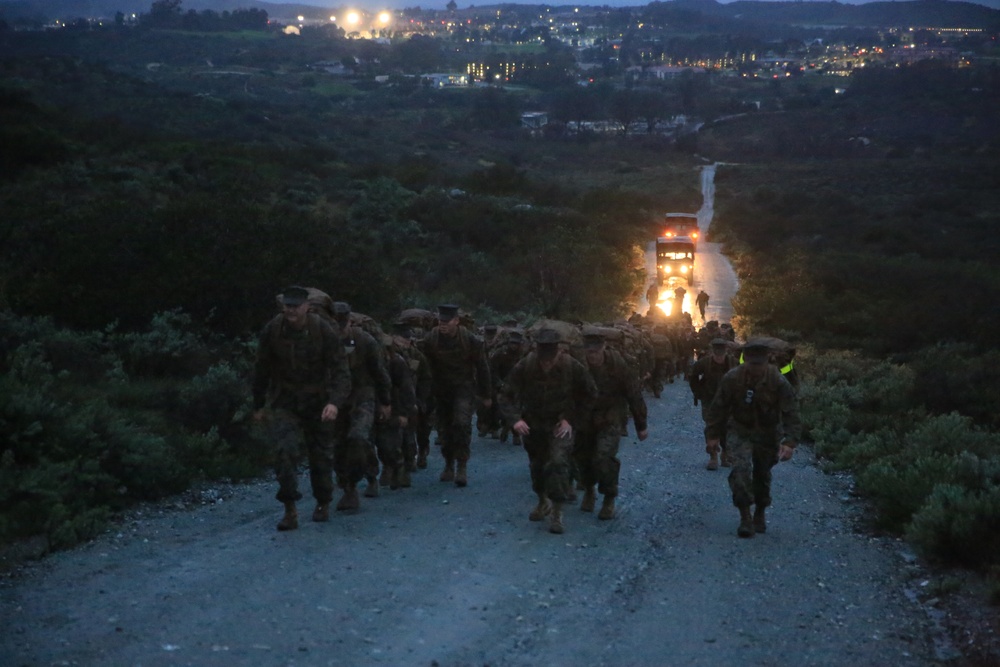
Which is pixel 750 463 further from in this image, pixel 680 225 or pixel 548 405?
pixel 680 225

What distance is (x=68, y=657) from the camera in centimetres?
626

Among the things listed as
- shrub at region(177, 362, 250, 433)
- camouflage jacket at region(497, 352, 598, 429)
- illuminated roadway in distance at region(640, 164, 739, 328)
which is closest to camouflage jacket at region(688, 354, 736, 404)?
camouflage jacket at region(497, 352, 598, 429)

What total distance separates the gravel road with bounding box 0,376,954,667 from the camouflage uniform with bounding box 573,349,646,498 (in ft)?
1.81

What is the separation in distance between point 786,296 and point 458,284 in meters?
12.7

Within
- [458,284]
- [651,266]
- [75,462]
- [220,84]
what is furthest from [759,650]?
[220,84]

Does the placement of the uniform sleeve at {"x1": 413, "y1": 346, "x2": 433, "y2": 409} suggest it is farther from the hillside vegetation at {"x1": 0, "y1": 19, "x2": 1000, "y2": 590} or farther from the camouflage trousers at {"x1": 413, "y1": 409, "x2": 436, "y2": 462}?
the hillside vegetation at {"x1": 0, "y1": 19, "x2": 1000, "y2": 590}

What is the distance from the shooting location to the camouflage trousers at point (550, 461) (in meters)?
9.75

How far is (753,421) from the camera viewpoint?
33.1ft

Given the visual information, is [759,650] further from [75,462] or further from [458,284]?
[458,284]

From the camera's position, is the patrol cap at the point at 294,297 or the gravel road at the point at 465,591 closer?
the gravel road at the point at 465,591

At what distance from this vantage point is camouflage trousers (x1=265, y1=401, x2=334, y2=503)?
9320 mm

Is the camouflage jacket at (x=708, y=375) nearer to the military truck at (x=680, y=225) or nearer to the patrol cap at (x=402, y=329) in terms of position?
the patrol cap at (x=402, y=329)

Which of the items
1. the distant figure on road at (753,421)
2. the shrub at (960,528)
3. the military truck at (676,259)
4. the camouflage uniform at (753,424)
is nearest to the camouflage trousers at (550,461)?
the distant figure on road at (753,421)

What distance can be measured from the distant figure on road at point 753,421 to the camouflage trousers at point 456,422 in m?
2.89
